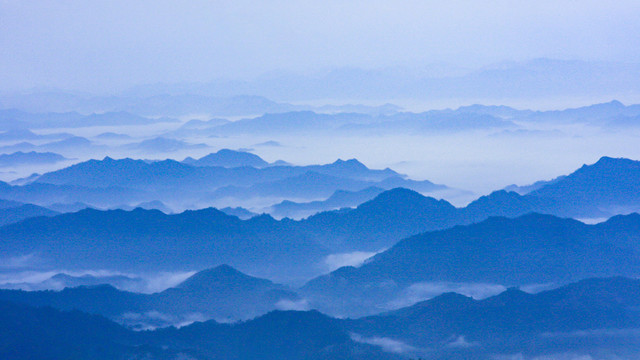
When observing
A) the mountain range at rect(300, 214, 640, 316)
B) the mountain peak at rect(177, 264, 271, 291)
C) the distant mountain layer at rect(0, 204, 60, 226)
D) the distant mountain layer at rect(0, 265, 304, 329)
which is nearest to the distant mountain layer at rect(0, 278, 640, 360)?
the distant mountain layer at rect(0, 265, 304, 329)

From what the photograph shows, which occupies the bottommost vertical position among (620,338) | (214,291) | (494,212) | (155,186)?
(620,338)

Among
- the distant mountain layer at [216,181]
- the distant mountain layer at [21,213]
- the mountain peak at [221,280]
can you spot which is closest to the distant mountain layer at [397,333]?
the mountain peak at [221,280]

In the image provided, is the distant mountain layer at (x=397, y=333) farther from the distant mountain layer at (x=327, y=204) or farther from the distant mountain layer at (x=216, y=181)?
the distant mountain layer at (x=216, y=181)

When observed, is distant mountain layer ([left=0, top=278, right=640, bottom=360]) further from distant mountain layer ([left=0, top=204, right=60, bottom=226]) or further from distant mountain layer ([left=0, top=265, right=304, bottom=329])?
distant mountain layer ([left=0, top=204, right=60, bottom=226])

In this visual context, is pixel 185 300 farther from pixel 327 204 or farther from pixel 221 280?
pixel 327 204

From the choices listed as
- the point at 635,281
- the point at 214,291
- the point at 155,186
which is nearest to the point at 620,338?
the point at 635,281

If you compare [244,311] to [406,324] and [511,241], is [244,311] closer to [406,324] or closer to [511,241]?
[406,324]
